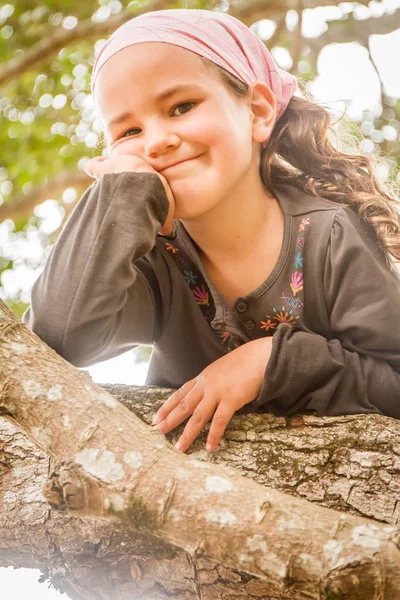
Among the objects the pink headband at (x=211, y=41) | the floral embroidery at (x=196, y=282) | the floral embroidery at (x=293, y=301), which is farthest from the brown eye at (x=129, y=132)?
the floral embroidery at (x=293, y=301)

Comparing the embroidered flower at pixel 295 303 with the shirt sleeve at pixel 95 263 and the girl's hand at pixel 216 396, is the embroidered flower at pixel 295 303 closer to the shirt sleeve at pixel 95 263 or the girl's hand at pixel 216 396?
the girl's hand at pixel 216 396

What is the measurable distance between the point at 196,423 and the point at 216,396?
0.09 meters

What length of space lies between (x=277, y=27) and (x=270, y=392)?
330 centimetres

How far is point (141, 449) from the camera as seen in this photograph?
46.3 inches

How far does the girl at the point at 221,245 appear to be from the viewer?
5.83ft

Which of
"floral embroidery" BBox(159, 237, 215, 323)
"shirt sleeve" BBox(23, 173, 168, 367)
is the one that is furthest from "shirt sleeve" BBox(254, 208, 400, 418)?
"shirt sleeve" BBox(23, 173, 168, 367)

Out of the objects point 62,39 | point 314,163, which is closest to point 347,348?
point 314,163

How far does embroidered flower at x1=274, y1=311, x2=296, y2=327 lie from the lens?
6.75 ft

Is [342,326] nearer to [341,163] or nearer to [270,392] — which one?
[270,392]

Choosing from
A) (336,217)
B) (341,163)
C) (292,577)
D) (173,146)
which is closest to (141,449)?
(292,577)

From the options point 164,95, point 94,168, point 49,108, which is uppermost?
point 164,95

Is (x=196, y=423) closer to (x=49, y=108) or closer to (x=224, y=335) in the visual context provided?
(x=224, y=335)

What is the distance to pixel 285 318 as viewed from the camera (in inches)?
81.4

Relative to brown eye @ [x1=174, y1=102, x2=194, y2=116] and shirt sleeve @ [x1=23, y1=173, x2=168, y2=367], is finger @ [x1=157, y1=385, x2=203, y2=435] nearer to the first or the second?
Result: shirt sleeve @ [x1=23, y1=173, x2=168, y2=367]
